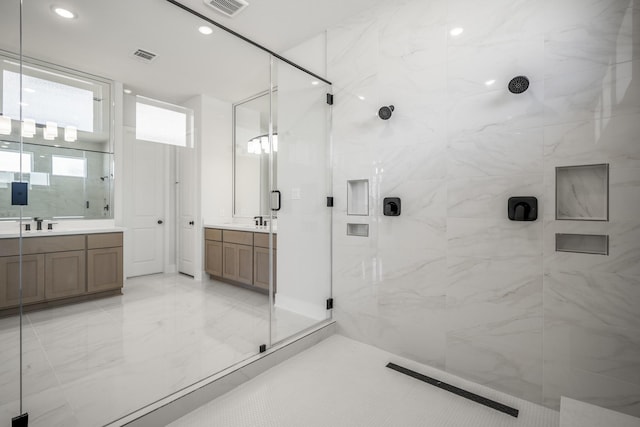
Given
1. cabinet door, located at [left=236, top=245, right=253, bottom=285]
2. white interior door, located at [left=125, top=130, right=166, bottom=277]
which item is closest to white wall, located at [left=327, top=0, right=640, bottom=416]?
cabinet door, located at [left=236, top=245, right=253, bottom=285]

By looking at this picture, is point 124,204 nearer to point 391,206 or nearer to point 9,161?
point 9,161

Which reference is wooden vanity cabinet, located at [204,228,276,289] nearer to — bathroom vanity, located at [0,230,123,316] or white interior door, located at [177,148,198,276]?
white interior door, located at [177,148,198,276]

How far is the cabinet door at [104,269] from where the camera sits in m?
3.27

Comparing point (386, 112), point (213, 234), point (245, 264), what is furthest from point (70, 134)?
point (386, 112)

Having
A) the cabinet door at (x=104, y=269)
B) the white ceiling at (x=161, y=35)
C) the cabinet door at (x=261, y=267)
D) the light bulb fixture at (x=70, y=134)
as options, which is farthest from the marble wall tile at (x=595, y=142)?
the cabinet door at (x=104, y=269)

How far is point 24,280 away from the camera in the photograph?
9.05 feet

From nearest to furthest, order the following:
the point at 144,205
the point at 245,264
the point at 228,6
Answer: the point at 228,6
the point at 245,264
the point at 144,205

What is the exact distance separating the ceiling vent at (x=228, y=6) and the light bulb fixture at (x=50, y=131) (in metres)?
1.82

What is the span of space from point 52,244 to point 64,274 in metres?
0.38

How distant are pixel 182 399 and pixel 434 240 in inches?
74.0

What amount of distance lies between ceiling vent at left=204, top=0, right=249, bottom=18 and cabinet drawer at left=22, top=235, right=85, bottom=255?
2687 mm

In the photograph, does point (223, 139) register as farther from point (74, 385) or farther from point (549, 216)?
point (549, 216)

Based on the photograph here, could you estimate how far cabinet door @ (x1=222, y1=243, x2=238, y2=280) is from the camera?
3867 millimetres

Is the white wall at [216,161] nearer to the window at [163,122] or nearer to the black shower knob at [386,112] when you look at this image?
the window at [163,122]
